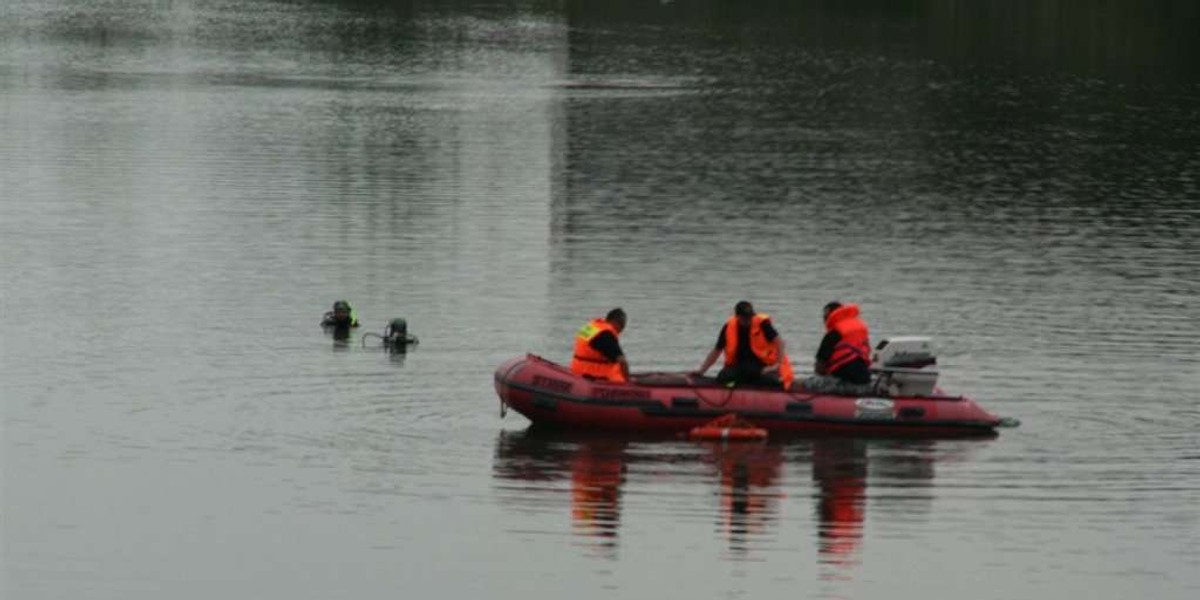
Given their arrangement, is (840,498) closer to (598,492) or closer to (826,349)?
(598,492)

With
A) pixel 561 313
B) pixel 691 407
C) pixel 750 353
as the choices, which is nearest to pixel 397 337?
pixel 561 313

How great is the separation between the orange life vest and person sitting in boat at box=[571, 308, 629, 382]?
1.44 metres

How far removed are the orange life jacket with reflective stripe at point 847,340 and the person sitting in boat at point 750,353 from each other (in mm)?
706

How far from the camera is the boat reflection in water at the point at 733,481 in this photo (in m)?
30.5

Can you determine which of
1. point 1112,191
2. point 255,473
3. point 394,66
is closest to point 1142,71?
point 394,66

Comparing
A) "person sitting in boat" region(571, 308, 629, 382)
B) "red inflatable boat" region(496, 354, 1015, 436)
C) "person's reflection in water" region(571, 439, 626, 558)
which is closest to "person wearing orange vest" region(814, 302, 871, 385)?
"red inflatable boat" region(496, 354, 1015, 436)

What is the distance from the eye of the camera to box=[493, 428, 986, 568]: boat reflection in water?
3055cm

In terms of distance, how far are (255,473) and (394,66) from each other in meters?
78.1

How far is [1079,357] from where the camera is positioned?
4244cm

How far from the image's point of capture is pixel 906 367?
35.8 meters

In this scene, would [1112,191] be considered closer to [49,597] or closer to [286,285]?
[286,285]

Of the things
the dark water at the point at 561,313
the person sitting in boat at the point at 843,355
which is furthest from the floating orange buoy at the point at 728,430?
the person sitting in boat at the point at 843,355

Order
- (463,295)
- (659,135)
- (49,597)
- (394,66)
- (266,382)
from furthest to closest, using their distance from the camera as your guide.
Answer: (394,66) < (659,135) < (463,295) < (266,382) < (49,597)

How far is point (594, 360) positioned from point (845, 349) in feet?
11.1
